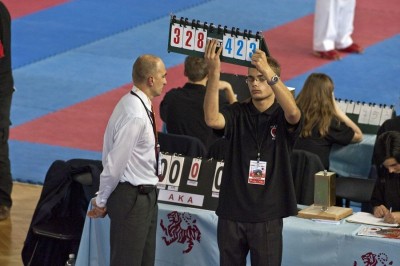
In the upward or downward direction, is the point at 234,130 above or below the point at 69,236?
above

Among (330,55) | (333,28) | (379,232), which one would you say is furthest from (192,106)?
(330,55)

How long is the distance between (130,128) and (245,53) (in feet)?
3.23

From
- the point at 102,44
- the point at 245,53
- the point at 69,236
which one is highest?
the point at 102,44

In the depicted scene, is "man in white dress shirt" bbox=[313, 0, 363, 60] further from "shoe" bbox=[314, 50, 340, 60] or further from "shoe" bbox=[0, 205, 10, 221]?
"shoe" bbox=[0, 205, 10, 221]

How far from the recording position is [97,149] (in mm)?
12102

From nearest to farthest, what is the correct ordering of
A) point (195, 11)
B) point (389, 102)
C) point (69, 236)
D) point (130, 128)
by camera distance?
point (130, 128)
point (69, 236)
point (389, 102)
point (195, 11)

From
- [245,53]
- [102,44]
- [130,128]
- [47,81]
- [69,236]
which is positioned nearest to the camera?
[245,53]

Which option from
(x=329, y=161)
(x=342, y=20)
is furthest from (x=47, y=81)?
(x=329, y=161)

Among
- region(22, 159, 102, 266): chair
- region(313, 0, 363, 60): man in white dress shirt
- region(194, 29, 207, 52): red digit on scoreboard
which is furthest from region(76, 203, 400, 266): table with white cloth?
region(313, 0, 363, 60): man in white dress shirt

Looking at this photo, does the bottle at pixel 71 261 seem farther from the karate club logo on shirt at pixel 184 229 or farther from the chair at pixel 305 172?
the chair at pixel 305 172

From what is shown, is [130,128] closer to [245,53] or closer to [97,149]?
[245,53]

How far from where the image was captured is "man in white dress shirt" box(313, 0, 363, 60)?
Result: 14.7m

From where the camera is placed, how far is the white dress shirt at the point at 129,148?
271 inches

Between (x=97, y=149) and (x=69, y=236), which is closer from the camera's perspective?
(x=69, y=236)
